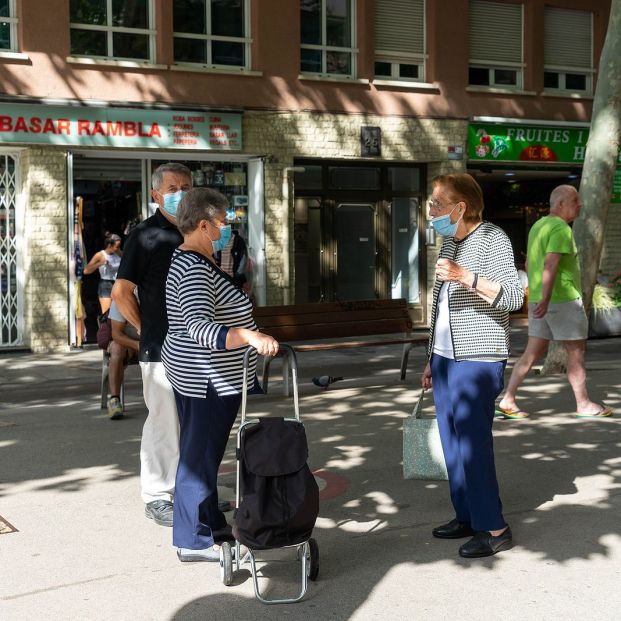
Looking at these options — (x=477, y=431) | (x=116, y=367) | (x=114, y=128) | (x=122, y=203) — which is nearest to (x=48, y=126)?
(x=114, y=128)

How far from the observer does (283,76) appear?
17.6m

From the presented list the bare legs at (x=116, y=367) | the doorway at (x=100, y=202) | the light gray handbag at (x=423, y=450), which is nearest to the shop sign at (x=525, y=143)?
the doorway at (x=100, y=202)

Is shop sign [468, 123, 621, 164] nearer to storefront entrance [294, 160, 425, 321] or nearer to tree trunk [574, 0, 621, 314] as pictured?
storefront entrance [294, 160, 425, 321]

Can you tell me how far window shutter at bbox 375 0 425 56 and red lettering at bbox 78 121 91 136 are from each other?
539 centimetres

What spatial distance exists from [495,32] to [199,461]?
16.2 metres

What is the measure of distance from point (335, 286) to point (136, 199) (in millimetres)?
3789

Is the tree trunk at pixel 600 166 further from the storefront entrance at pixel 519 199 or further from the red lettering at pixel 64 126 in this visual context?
the storefront entrance at pixel 519 199

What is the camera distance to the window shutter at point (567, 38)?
2055 cm

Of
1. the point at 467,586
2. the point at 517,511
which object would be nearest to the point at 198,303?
the point at 467,586

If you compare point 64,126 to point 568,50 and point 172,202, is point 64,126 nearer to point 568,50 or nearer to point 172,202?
point 568,50

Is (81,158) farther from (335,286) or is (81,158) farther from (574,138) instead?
(574,138)

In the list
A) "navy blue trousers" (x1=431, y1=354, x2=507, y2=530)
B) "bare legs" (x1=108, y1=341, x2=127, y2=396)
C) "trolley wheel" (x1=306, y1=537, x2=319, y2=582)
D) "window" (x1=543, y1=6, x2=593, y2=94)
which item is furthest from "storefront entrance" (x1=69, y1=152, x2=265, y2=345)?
"trolley wheel" (x1=306, y1=537, x2=319, y2=582)

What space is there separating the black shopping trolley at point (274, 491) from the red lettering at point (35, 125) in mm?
11578

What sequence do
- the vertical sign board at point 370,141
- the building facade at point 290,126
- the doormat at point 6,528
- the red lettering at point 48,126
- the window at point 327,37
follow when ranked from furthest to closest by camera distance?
the vertical sign board at point 370,141 → the window at point 327,37 → the building facade at point 290,126 → the red lettering at point 48,126 → the doormat at point 6,528
